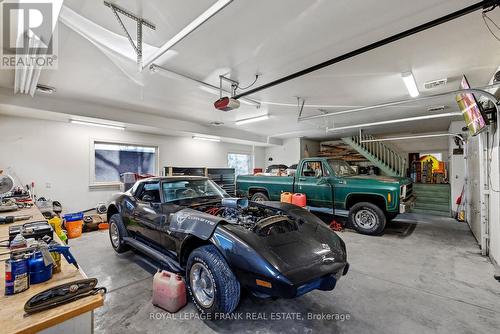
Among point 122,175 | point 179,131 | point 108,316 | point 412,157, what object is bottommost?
point 108,316

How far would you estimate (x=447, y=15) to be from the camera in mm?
2295

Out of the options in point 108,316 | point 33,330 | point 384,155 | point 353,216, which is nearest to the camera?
point 33,330

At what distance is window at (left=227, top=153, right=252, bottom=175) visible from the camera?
10.5 m

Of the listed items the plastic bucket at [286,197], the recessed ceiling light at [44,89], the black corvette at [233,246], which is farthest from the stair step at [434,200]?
the recessed ceiling light at [44,89]

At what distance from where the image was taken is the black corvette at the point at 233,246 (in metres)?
1.77

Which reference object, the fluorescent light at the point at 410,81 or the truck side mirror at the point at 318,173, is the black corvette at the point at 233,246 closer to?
the truck side mirror at the point at 318,173

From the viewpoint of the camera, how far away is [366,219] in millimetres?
5020

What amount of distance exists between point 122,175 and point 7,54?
398 cm

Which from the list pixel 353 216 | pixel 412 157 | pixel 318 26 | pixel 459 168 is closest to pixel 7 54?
pixel 318 26

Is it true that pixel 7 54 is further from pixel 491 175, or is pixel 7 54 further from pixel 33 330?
Answer: pixel 491 175

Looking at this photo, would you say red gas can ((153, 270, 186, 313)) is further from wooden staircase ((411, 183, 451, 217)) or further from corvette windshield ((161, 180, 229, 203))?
wooden staircase ((411, 183, 451, 217))

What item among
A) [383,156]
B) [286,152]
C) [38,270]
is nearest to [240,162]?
[286,152]

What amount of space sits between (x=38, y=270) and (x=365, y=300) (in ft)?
9.51

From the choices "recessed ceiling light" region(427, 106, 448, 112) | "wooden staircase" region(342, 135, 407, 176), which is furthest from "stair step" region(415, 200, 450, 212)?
"recessed ceiling light" region(427, 106, 448, 112)
